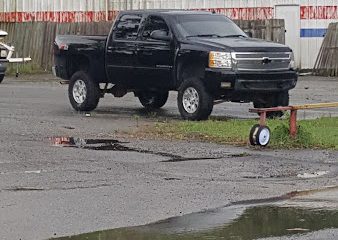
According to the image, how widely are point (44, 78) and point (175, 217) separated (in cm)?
2465

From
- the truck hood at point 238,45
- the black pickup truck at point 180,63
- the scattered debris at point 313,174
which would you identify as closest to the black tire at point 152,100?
the black pickup truck at point 180,63

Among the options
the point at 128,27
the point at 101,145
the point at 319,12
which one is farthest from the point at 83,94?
the point at 319,12

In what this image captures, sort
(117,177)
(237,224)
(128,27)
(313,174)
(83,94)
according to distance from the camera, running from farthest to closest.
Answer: (83,94) → (128,27) → (313,174) → (117,177) → (237,224)

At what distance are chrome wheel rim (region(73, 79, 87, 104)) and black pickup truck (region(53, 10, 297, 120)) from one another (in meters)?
0.01

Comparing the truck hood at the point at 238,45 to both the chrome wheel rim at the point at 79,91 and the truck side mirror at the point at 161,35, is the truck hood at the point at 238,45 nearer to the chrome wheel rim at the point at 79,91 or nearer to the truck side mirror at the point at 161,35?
the truck side mirror at the point at 161,35

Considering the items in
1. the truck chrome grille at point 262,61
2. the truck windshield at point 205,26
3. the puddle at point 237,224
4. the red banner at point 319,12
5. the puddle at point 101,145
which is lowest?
the puddle at point 237,224

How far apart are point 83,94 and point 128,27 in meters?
1.74

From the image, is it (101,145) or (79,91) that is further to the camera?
(79,91)

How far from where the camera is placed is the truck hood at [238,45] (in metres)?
17.8

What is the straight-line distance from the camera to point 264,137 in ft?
47.4

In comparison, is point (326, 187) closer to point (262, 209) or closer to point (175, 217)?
point (262, 209)

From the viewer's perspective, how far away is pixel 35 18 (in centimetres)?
3994

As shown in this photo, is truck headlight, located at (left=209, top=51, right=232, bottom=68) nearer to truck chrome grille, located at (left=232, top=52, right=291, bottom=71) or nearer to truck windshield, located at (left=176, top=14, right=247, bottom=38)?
truck chrome grille, located at (left=232, top=52, right=291, bottom=71)

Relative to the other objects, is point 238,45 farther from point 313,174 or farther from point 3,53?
point 3,53
